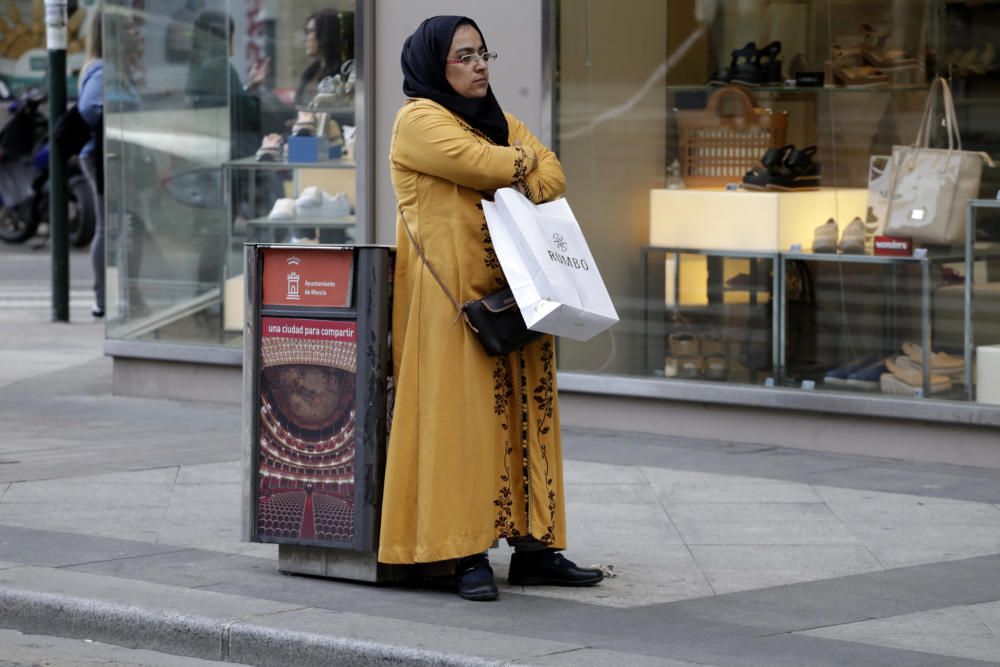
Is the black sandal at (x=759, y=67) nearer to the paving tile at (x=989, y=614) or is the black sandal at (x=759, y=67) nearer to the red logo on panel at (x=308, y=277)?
the red logo on panel at (x=308, y=277)

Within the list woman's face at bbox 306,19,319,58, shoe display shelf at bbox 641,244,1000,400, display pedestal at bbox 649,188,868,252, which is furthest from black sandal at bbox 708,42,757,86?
woman's face at bbox 306,19,319,58

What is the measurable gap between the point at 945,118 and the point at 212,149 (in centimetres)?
447

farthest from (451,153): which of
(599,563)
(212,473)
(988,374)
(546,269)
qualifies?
(988,374)

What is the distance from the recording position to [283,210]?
10727 mm

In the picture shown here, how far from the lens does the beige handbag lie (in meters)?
8.70

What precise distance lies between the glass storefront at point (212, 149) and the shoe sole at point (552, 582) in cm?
434

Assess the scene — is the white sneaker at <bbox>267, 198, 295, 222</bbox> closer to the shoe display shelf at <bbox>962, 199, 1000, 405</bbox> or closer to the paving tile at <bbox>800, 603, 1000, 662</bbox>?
the shoe display shelf at <bbox>962, 199, 1000, 405</bbox>

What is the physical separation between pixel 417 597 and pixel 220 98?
5549 mm

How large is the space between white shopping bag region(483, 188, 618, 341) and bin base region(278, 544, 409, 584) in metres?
1.05

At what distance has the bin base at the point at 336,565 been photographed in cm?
614

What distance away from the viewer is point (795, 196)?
9344 millimetres

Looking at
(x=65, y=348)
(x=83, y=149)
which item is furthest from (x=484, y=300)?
(x=83, y=149)

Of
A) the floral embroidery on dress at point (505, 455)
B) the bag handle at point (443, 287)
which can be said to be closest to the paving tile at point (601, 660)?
the floral embroidery on dress at point (505, 455)

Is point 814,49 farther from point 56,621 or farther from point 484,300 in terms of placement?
point 56,621
